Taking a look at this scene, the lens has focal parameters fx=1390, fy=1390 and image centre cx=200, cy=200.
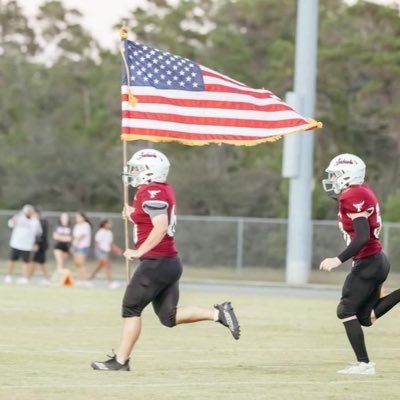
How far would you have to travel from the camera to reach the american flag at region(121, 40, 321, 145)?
1458cm

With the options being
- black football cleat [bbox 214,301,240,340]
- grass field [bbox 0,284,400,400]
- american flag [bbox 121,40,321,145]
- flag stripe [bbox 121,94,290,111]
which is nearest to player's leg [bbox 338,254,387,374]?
grass field [bbox 0,284,400,400]

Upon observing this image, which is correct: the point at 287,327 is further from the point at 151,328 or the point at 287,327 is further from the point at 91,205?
the point at 91,205

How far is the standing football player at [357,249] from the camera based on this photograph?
39.0 ft

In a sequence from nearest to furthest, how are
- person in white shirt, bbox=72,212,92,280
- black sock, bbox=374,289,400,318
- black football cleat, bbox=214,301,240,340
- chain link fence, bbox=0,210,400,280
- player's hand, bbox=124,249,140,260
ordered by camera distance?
player's hand, bbox=124,249,140,260 < black football cleat, bbox=214,301,240,340 < black sock, bbox=374,289,400,318 < person in white shirt, bbox=72,212,92,280 < chain link fence, bbox=0,210,400,280

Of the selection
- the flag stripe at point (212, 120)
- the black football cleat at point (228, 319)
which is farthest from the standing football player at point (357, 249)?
the flag stripe at point (212, 120)

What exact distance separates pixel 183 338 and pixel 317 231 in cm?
2173

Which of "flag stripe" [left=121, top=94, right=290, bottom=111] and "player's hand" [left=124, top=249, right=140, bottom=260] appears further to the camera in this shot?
"flag stripe" [left=121, top=94, right=290, bottom=111]

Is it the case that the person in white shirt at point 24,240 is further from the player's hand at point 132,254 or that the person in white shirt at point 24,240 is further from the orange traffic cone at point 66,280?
the player's hand at point 132,254

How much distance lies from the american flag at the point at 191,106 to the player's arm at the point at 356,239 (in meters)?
2.60

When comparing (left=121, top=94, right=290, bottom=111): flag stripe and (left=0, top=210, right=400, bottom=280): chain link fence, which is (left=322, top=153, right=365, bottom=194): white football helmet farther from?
(left=0, top=210, right=400, bottom=280): chain link fence

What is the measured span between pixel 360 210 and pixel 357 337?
1.12 metres

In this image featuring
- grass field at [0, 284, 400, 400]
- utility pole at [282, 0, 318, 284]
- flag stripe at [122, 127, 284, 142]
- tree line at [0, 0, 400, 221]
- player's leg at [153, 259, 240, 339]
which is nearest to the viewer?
grass field at [0, 284, 400, 400]

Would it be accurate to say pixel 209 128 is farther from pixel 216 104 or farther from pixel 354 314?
pixel 354 314

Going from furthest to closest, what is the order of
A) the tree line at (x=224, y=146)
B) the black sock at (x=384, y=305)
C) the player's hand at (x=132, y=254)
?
the tree line at (x=224, y=146), the black sock at (x=384, y=305), the player's hand at (x=132, y=254)
